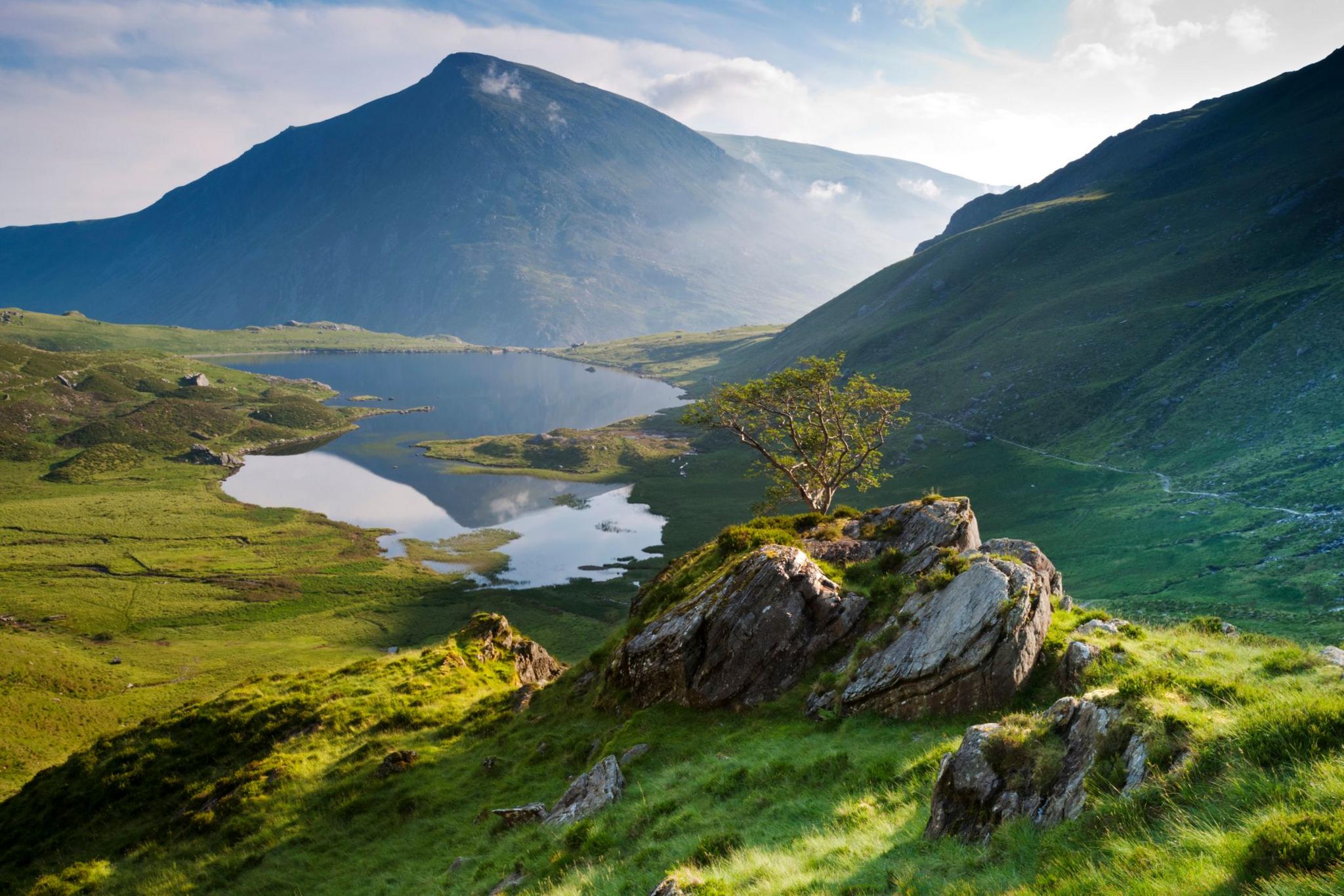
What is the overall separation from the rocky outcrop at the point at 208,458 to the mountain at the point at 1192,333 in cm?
19384

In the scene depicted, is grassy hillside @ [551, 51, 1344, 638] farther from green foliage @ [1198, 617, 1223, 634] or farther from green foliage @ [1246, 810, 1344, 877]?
green foliage @ [1246, 810, 1344, 877]

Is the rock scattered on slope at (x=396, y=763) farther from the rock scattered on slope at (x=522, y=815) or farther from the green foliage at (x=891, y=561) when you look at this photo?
the green foliage at (x=891, y=561)

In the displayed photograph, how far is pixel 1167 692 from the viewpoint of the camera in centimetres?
1313

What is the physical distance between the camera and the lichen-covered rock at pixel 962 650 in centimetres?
2005

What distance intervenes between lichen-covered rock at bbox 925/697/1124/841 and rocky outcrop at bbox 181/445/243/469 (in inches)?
8533

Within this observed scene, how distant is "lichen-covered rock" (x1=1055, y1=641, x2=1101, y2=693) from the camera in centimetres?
1844

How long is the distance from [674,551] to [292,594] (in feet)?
196

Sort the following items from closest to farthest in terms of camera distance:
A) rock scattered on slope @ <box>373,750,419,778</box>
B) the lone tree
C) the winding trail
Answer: rock scattered on slope @ <box>373,750,419,778</box>, the lone tree, the winding trail

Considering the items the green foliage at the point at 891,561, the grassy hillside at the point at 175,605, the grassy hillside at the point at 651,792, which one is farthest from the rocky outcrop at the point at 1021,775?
the grassy hillside at the point at 175,605

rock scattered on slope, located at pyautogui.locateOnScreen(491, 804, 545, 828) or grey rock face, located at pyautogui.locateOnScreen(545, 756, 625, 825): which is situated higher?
grey rock face, located at pyautogui.locateOnScreen(545, 756, 625, 825)

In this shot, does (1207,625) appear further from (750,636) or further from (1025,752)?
(750,636)

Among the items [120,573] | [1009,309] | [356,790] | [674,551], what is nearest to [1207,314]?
[1009,309]

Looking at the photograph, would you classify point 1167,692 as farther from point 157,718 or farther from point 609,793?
point 157,718

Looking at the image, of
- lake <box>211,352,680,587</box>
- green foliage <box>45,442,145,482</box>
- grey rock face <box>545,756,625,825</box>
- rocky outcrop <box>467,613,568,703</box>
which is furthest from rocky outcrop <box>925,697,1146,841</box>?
green foliage <box>45,442,145,482</box>
